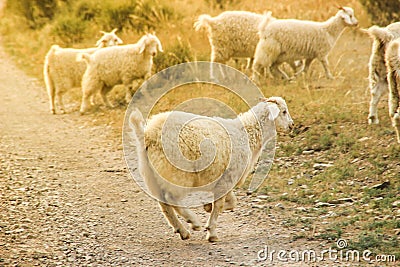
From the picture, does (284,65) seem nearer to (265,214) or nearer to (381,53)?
(381,53)

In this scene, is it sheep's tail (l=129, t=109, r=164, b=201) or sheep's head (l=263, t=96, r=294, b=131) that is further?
sheep's head (l=263, t=96, r=294, b=131)

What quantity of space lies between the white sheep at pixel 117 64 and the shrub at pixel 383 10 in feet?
15.2

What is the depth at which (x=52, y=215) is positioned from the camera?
6.27 meters

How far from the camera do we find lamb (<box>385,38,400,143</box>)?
7207 millimetres

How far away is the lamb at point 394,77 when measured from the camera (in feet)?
23.6

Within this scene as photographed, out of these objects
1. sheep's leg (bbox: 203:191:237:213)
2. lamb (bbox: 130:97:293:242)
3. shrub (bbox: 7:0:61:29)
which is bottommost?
shrub (bbox: 7:0:61:29)

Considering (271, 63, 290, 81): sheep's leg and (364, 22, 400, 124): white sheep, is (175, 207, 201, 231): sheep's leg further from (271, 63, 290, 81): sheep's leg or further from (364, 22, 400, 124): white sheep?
(271, 63, 290, 81): sheep's leg

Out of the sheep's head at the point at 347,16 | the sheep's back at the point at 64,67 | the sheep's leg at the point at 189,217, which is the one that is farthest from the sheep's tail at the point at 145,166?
the sheep's head at the point at 347,16

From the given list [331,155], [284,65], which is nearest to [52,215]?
[331,155]

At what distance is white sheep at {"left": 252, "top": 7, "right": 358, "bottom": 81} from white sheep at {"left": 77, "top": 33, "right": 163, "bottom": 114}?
1.66 meters

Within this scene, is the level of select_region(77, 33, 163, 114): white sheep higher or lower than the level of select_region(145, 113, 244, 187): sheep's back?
lower

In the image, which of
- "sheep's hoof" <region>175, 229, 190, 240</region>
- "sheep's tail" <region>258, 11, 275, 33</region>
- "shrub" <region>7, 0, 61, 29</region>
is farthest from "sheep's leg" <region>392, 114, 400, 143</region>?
"shrub" <region>7, 0, 61, 29</region>

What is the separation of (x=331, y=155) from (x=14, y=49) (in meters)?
12.0

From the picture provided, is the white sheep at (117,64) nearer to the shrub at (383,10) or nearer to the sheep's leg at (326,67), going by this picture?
the sheep's leg at (326,67)
